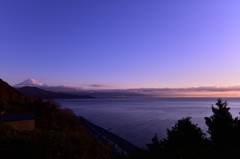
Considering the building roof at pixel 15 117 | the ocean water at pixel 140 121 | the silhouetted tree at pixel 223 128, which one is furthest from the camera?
the ocean water at pixel 140 121

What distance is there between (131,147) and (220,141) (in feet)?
50.5

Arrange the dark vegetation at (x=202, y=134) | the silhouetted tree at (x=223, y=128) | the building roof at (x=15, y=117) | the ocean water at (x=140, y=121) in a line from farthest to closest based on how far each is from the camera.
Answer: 1. the ocean water at (x=140, y=121)
2. the building roof at (x=15, y=117)
3. the silhouetted tree at (x=223, y=128)
4. the dark vegetation at (x=202, y=134)

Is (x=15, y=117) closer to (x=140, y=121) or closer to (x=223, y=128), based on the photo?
(x=223, y=128)

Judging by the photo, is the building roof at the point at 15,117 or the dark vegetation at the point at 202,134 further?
the building roof at the point at 15,117

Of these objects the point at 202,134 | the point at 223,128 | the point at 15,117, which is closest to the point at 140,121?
the point at 15,117

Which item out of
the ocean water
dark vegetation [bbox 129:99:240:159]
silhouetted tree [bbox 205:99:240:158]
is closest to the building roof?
dark vegetation [bbox 129:99:240:159]

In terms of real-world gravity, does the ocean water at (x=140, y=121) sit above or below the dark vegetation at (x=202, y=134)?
below

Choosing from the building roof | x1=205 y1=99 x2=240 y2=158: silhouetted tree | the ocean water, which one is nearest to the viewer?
x1=205 y1=99 x2=240 y2=158: silhouetted tree

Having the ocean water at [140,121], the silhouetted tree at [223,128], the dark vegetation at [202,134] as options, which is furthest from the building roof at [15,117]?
the silhouetted tree at [223,128]

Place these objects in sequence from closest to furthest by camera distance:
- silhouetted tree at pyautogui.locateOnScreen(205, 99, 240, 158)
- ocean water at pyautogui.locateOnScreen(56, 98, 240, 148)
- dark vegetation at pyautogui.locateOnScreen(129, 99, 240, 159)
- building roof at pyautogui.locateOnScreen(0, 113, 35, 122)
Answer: dark vegetation at pyautogui.locateOnScreen(129, 99, 240, 159) < silhouetted tree at pyautogui.locateOnScreen(205, 99, 240, 158) < building roof at pyautogui.locateOnScreen(0, 113, 35, 122) < ocean water at pyautogui.locateOnScreen(56, 98, 240, 148)

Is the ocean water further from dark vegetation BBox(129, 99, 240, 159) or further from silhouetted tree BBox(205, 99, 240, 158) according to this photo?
dark vegetation BBox(129, 99, 240, 159)

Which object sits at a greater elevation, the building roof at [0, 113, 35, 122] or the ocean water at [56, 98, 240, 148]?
the building roof at [0, 113, 35, 122]

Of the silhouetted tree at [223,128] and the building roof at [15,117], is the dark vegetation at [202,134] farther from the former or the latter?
the building roof at [15,117]

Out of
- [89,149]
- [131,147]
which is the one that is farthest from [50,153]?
[131,147]
